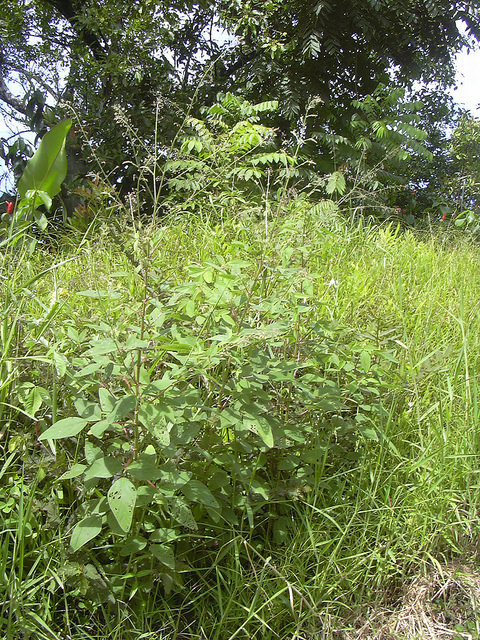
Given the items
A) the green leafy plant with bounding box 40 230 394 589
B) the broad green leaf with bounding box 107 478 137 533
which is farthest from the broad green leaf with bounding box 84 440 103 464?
the broad green leaf with bounding box 107 478 137 533

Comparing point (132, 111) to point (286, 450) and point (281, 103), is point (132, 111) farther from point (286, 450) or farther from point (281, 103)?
point (286, 450)

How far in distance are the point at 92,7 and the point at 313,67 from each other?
2.73m

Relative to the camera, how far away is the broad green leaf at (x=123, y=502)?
92 centimetres

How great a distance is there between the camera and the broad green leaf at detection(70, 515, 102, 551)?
3.29 ft

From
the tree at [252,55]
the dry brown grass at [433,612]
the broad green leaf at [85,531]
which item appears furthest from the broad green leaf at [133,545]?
the tree at [252,55]

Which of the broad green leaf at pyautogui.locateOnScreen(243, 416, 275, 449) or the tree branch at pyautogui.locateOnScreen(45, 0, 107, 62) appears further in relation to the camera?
the tree branch at pyautogui.locateOnScreen(45, 0, 107, 62)

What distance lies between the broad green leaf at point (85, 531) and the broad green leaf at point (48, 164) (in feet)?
5.58

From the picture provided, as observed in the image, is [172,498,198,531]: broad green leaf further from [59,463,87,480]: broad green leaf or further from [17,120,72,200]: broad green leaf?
[17,120,72,200]: broad green leaf

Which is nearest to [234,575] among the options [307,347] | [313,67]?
[307,347]

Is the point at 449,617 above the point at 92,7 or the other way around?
the other way around

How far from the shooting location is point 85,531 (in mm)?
1028

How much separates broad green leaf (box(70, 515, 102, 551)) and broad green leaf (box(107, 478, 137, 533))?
122 mm

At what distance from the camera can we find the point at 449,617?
134 centimetres

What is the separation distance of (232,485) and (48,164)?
1711 mm
